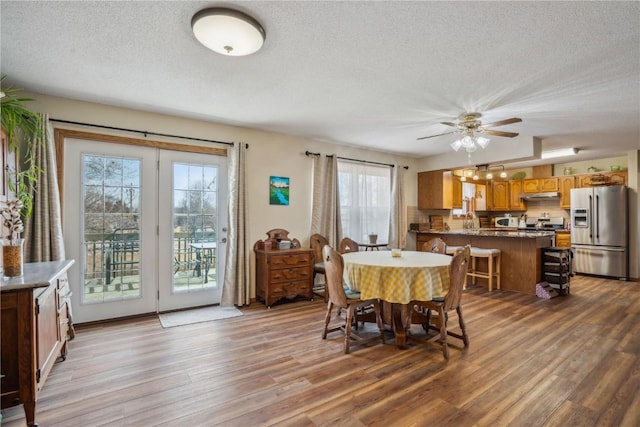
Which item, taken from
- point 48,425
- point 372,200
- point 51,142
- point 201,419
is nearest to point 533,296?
point 372,200

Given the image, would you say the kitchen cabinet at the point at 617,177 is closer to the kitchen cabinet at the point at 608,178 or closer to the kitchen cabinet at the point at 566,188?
the kitchen cabinet at the point at 608,178

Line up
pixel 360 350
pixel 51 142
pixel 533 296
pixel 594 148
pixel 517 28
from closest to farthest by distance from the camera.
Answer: pixel 517 28 < pixel 360 350 < pixel 51 142 < pixel 533 296 < pixel 594 148

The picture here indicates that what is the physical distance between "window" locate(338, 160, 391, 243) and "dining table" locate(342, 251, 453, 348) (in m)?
2.54

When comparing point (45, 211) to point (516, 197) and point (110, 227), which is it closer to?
point (110, 227)

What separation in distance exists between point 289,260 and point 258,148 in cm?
170

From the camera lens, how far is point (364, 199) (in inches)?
229

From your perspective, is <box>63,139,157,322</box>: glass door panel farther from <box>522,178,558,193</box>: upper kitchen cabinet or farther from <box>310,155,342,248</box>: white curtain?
<box>522,178,558,193</box>: upper kitchen cabinet

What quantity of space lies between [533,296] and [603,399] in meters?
3.04

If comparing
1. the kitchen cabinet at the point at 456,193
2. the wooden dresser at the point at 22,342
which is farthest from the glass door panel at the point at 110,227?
the kitchen cabinet at the point at 456,193

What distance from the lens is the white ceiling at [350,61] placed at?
6.28ft

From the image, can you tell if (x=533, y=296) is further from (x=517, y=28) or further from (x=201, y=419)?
(x=201, y=419)

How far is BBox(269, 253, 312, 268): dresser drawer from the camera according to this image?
4.22 meters

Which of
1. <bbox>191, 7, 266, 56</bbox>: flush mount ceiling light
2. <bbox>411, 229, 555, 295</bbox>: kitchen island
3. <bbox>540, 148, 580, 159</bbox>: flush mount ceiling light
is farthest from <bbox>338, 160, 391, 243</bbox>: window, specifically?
<bbox>191, 7, 266, 56</bbox>: flush mount ceiling light

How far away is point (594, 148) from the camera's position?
5633mm
